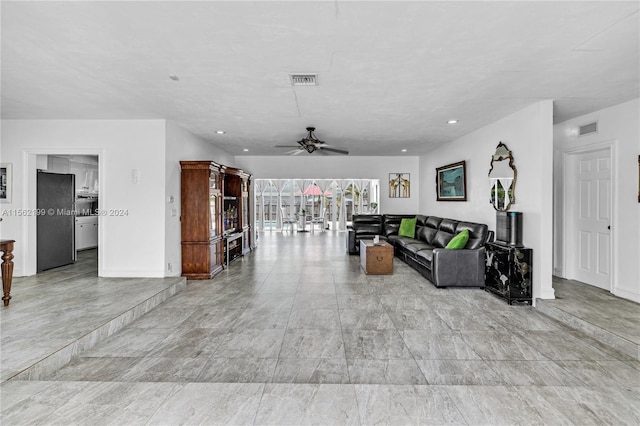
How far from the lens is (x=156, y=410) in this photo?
6.39 feet

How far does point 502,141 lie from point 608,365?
332cm

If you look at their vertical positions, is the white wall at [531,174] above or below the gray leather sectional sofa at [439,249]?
above

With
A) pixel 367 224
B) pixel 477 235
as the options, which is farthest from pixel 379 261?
pixel 367 224

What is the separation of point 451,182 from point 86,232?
8.84 m

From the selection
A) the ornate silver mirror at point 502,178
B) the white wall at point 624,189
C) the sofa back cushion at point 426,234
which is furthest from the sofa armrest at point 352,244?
the white wall at point 624,189

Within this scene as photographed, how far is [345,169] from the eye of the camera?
9445 mm

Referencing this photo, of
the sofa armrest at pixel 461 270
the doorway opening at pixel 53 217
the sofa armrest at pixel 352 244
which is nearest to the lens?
the sofa armrest at pixel 461 270

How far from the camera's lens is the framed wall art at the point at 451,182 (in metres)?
6.18

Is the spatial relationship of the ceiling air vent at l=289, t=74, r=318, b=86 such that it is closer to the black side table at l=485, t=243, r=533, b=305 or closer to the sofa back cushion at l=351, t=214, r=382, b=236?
the black side table at l=485, t=243, r=533, b=305

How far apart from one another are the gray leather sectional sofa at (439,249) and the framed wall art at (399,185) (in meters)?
1.50

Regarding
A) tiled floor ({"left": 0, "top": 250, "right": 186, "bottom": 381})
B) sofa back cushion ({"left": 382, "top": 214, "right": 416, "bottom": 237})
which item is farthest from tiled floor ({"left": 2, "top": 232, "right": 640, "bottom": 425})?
sofa back cushion ({"left": 382, "top": 214, "right": 416, "bottom": 237})

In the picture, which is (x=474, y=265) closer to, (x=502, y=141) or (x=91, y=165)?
(x=502, y=141)

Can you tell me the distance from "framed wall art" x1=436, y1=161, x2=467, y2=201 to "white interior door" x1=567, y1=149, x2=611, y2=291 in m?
1.76

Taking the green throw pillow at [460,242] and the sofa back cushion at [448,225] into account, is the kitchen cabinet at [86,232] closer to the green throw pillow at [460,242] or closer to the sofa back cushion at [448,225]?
the green throw pillow at [460,242]
